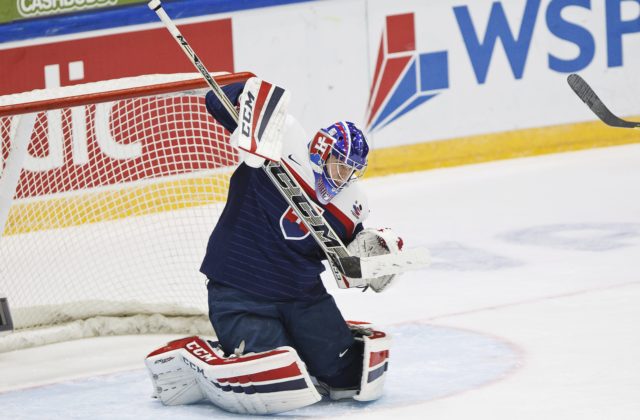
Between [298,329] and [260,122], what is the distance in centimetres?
64

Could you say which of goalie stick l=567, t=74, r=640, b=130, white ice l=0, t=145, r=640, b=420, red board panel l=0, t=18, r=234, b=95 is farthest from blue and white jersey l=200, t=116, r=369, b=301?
red board panel l=0, t=18, r=234, b=95

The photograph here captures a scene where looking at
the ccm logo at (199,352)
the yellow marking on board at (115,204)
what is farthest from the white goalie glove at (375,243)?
the yellow marking on board at (115,204)

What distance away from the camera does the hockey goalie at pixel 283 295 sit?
3.89 metres

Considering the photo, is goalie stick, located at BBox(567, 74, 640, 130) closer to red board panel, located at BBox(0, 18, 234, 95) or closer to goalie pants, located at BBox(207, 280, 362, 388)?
goalie pants, located at BBox(207, 280, 362, 388)

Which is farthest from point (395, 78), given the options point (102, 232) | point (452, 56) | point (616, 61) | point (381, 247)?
point (381, 247)

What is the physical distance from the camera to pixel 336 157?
391 cm

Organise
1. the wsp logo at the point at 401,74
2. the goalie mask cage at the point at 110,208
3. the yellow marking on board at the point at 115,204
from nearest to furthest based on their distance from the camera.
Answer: the goalie mask cage at the point at 110,208 → the yellow marking on board at the point at 115,204 → the wsp logo at the point at 401,74

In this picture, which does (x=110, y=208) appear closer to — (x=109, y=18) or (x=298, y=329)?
(x=109, y=18)

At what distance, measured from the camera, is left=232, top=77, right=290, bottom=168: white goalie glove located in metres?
3.66

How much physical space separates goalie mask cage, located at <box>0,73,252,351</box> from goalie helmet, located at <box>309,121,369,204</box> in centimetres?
82

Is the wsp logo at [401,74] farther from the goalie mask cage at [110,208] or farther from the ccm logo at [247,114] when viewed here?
the ccm logo at [247,114]

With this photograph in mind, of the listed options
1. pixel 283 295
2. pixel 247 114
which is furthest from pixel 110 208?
pixel 247 114

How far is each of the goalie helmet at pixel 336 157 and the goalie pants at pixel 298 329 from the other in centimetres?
32

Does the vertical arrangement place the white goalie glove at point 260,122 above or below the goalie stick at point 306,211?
above
